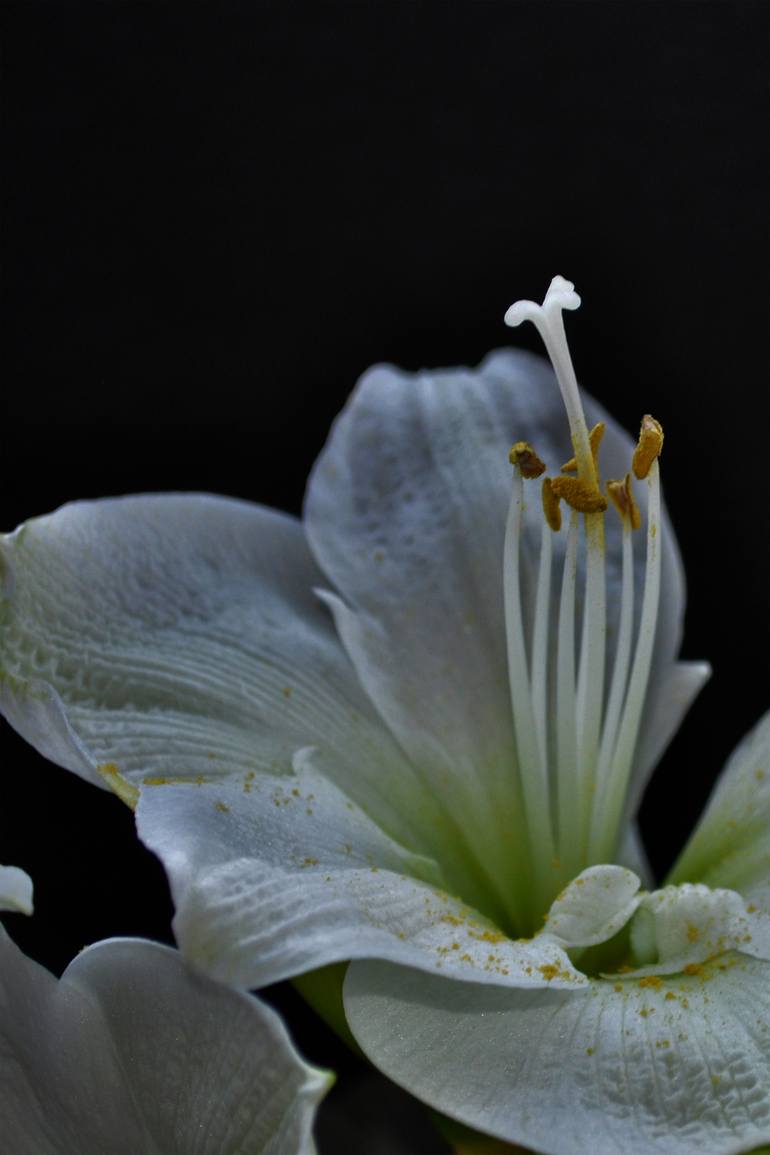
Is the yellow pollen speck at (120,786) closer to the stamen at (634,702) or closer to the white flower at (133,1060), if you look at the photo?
the white flower at (133,1060)

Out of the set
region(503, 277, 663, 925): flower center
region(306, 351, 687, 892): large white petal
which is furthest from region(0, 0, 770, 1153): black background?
region(503, 277, 663, 925): flower center

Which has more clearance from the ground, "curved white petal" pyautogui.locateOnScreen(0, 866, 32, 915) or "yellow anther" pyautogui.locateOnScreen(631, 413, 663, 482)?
"yellow anther" pyautogui.locateOnScreen(631, 413, 663, 482)

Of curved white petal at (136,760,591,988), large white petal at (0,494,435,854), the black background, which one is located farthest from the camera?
the black background

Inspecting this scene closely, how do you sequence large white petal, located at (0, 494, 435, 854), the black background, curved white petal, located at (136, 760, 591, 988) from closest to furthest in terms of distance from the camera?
curved white petal, located at (136, 760, 591, 988) → large white petal, located at (0, 494, 435, 854) → the black background

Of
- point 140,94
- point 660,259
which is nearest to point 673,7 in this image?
point 660,259

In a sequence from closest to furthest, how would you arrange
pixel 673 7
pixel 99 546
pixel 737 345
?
pixel 99 546
pixel 673 7
pixel 737 345

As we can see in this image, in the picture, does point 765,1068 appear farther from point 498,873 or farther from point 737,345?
point 737,345

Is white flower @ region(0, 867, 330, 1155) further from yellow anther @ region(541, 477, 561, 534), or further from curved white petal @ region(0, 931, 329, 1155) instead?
yellow anther @ region(541, 477, 561, 534)

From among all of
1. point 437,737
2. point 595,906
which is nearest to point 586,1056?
point 595,906
